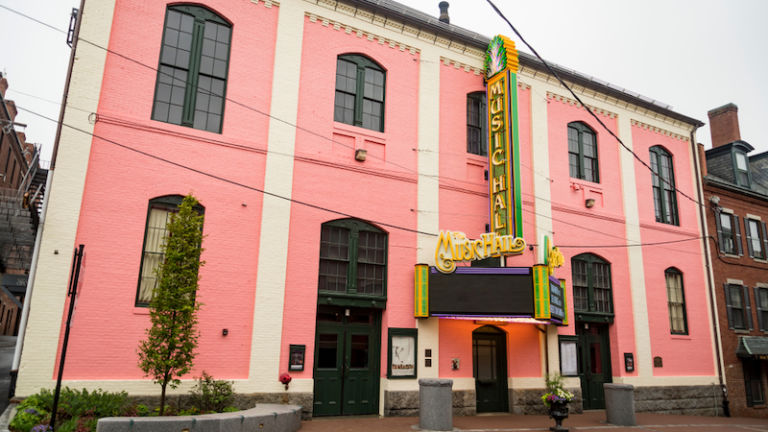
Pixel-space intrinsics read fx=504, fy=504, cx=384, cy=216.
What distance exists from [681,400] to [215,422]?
17669 mm

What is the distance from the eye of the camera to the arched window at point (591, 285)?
1805cm

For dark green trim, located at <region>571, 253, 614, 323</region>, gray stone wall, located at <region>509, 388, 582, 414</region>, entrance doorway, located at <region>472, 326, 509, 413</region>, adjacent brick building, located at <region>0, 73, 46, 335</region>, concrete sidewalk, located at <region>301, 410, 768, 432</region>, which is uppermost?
adjacent brick building, located at <region>0, 73, 46, 335</region>

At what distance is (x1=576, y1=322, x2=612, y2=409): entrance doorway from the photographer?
17.5 meters

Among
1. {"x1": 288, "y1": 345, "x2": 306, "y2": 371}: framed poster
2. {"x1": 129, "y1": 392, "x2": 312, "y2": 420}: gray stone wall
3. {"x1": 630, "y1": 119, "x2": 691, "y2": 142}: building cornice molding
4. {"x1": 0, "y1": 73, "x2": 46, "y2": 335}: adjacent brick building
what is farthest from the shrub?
{"x1": 630, "y1": 119, "x2": 691, "y2": 142}: building cornice molding

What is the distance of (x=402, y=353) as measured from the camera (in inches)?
562

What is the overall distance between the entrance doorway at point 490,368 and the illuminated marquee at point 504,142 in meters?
3.42

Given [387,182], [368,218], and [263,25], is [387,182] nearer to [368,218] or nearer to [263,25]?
[368,218]

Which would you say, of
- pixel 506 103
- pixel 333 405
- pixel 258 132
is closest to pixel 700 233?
pixel 506 103

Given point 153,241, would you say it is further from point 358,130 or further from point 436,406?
point 436,406

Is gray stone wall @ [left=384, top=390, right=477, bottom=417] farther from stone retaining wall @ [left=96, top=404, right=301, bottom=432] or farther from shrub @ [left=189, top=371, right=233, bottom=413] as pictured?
shrub @ [left=189, top=371, right=233, bottom=413]

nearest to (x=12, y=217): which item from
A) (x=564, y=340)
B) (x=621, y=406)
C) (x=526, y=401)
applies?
(x=526, y=401)

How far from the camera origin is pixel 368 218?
1479 cm

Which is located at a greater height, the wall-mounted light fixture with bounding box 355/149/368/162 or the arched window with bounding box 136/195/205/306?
the wall-mounted light fixture with bounding box 355/149/368/162

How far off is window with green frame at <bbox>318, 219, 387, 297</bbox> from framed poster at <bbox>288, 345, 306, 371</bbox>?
5.56ft
